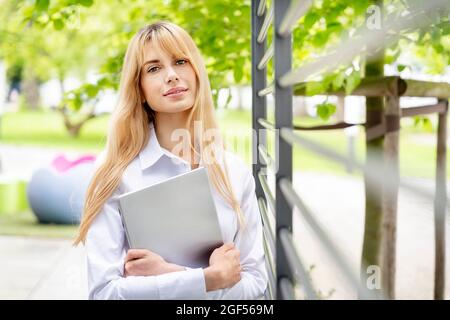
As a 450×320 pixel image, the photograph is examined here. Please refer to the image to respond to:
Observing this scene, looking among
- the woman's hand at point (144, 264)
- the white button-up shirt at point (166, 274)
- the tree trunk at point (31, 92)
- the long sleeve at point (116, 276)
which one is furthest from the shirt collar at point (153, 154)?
the tree trunk at point (31, 92)

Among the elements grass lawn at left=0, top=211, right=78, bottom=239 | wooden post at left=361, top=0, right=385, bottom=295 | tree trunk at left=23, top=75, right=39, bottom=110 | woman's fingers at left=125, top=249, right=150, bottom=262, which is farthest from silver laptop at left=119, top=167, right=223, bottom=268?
tree trunk at left=23, top=75, right=39, bottom=110

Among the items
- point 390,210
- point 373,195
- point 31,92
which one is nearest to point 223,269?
point 390,210

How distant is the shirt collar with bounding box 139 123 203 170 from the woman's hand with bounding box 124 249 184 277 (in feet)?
0.80

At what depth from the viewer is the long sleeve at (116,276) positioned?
166 cm

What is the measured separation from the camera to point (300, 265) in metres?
1.26

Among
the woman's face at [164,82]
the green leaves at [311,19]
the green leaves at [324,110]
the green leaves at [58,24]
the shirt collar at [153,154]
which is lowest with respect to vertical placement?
the shirt collar at [153,154]

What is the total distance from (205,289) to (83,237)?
0.35 meters

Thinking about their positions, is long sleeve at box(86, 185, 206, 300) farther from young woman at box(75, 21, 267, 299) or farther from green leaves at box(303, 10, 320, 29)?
green leaves at box(303, 10, 320, 29)

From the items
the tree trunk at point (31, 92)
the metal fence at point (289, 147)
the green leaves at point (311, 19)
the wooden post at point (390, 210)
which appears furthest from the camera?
the tree trunk at point (31, 92)

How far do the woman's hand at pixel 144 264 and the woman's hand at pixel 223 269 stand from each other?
11 centimetres

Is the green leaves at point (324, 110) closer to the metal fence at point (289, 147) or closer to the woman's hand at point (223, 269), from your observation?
the metal fence at point (289, 147)

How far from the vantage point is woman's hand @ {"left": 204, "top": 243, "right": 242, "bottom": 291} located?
170cm

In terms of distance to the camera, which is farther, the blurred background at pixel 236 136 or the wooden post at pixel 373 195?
the wooden post at pixel 373 195
